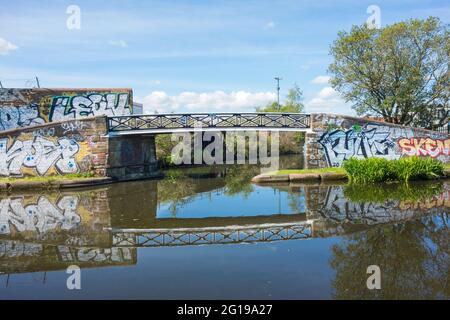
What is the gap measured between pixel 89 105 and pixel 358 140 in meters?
15.5

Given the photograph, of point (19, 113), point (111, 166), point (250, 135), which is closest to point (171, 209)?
point (111, 166)

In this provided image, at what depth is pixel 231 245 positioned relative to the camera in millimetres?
8195

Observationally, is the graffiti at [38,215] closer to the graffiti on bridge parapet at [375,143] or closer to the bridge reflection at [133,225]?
the bridge reflection at [133,225]

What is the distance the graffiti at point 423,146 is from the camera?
19.6 meters

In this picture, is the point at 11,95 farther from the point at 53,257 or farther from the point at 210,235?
the point at 210,235

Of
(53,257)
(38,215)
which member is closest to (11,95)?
(38,215)

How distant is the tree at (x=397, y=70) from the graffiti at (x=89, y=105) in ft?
43.3

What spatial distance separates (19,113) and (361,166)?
1936cm

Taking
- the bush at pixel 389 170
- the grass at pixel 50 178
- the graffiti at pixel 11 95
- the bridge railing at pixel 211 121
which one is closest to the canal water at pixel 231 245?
the bush at pixel 389 170

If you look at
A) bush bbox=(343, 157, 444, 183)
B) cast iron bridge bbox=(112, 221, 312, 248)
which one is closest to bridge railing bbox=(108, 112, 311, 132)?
bush bbox=(343, 157, 444, 183)

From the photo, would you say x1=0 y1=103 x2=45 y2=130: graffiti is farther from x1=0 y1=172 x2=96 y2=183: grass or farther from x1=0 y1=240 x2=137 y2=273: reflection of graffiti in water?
x1=0 y1=240 x2=137 y2=273: reflection of graffiti in water

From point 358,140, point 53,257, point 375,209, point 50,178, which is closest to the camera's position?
point 53,257

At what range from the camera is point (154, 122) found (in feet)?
66.0
